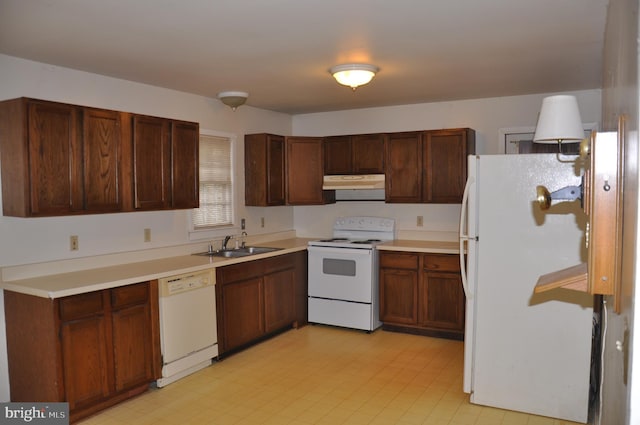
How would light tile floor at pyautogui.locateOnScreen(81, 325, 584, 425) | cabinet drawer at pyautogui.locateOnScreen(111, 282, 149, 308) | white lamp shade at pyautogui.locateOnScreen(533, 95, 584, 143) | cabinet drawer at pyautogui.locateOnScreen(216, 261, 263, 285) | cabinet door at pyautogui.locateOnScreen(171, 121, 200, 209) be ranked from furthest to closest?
1. cabinet drawer at pyautogui.locateOnScreen(216, 261, 263, 285)
2. cabinet door at pyautogui.locateOnScreen(171, 121, 200, 209)
3. cabinet drawer at pyautogui.locateOnScreen(111, 282, 149, 308)
4. light tile floor at pyautogui.locateOnScreen(81, 325, 584, 425)
5. white lamp shade at pyautogui.locateOnScreen(533, 95, 584, 143)

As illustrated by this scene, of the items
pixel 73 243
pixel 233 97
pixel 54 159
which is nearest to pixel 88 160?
pixel 54 159

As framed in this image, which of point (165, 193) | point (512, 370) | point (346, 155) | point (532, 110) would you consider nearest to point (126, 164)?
point (165, 193)

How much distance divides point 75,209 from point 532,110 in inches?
164

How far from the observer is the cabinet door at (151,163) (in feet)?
12.2

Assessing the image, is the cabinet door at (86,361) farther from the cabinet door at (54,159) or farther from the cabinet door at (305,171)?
the cabinet door at (305,171)

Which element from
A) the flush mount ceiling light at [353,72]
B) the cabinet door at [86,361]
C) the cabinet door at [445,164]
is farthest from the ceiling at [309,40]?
the cabinet door at [86,361]

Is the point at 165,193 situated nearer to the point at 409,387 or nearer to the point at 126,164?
the point at 126,164

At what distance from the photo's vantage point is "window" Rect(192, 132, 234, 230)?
4.83 m

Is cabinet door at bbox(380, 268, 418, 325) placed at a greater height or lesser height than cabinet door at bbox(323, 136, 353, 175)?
lesser

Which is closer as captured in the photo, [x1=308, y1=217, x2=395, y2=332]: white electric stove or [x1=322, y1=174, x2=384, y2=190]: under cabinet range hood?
[x1=308, y1=217, x2=395, y2=332]: white electric stove

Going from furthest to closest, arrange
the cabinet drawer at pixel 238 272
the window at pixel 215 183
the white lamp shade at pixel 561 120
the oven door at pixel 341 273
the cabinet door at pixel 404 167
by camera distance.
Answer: the cabinet door at pixel 404 167
the oven door at pixel 341 273
the window at pixel 215 183
the cabinet drawer at pixel 238 272
the white lamp shade at pixel 561 120

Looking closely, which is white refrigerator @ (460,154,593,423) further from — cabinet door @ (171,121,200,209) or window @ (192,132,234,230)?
window @ (192,132,234,230)

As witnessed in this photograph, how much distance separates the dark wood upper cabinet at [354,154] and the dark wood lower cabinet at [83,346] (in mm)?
2649

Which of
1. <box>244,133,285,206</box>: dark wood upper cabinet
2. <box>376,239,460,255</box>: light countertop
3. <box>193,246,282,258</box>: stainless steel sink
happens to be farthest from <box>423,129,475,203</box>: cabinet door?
<box>193,246,282,258</box>: stainless steel sink
